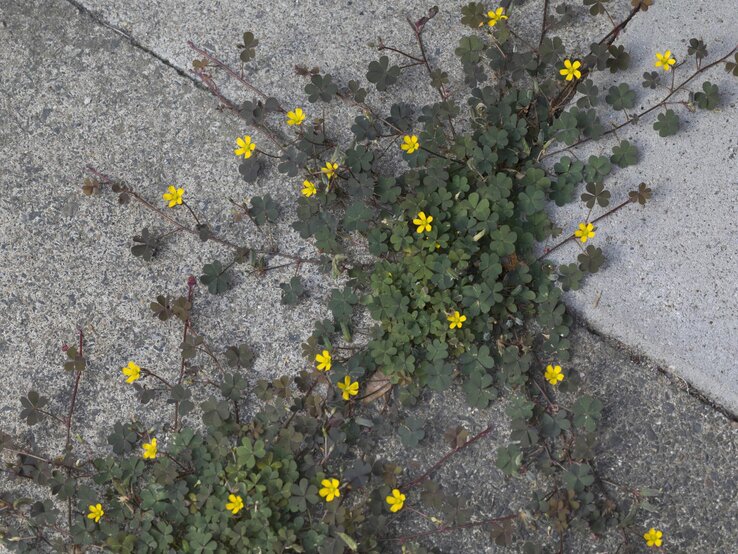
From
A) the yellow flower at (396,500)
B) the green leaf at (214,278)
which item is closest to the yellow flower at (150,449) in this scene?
the green leaf at (214,278)

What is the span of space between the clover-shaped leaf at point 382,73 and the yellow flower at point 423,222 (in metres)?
0.63

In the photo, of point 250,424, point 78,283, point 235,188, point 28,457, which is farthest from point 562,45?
point 28,457

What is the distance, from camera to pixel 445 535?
295 centimetres

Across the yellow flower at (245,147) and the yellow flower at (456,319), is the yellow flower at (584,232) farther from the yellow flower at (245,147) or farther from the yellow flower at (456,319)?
the yellow flower at (245,147)

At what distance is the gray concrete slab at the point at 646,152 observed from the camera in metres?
3.05

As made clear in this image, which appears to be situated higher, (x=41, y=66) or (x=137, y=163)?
(x=41, y=66)

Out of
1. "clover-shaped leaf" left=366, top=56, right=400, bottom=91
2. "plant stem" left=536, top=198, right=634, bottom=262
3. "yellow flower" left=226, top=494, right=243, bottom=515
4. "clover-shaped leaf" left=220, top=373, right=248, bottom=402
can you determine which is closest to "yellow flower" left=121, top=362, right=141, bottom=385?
"clover-shaped leaf" left=220, top=373, right=248, bottom=402

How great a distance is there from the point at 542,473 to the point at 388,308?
840 mm

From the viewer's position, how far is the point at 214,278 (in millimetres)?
3232

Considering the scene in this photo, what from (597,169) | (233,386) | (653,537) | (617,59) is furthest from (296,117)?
(653,537)

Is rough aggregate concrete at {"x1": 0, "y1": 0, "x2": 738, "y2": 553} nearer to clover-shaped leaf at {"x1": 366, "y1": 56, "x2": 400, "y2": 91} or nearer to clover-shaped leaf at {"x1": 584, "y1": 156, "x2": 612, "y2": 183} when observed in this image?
clover-shaped leaf at {"x1": 366, "y1": 56, "x2": 400, "y2": 91}

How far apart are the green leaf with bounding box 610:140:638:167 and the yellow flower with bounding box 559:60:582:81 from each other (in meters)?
0.33

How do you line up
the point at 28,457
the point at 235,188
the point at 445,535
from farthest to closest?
1. the point at 235,188
2. the point at 28,457
3. the point at 445,535

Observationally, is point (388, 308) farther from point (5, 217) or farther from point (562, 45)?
point (5, 217)
